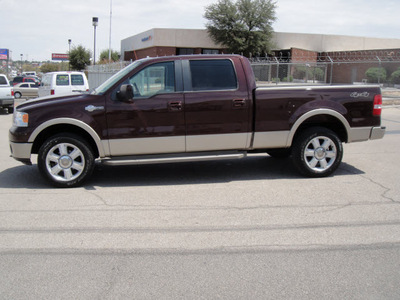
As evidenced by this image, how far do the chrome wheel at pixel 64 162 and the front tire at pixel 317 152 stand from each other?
356 cm

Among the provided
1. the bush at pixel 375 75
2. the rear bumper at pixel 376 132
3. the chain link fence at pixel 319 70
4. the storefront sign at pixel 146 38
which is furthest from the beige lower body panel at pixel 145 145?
the storefront sign at pixel 146 38

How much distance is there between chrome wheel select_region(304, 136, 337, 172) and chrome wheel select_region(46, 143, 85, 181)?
3740mm

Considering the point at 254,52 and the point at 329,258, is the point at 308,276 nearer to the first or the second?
the point at 329,258

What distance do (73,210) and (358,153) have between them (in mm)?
6419

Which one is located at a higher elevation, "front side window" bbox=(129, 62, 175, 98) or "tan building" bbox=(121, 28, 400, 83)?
"tan building" bbox=(121, 28, 400, 83)

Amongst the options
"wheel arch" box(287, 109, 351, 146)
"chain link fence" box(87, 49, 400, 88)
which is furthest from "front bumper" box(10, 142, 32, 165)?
"chain link fence" box(87, 49, 400, 88)

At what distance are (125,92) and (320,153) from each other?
134 inches

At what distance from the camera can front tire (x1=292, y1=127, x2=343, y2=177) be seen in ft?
22.6

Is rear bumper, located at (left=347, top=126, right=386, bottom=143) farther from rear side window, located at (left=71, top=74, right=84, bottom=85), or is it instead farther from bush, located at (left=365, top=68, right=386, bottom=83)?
bush, located at (left=365, top=68, right=386, bottom=83)

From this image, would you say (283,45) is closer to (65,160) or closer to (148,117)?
(148,117)

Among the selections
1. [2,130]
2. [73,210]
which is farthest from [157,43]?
[73,210]

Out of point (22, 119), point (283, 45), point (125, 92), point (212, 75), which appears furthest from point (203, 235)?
point (283, 45)

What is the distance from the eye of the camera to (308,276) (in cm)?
370

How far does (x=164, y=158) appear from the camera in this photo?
253 inches
